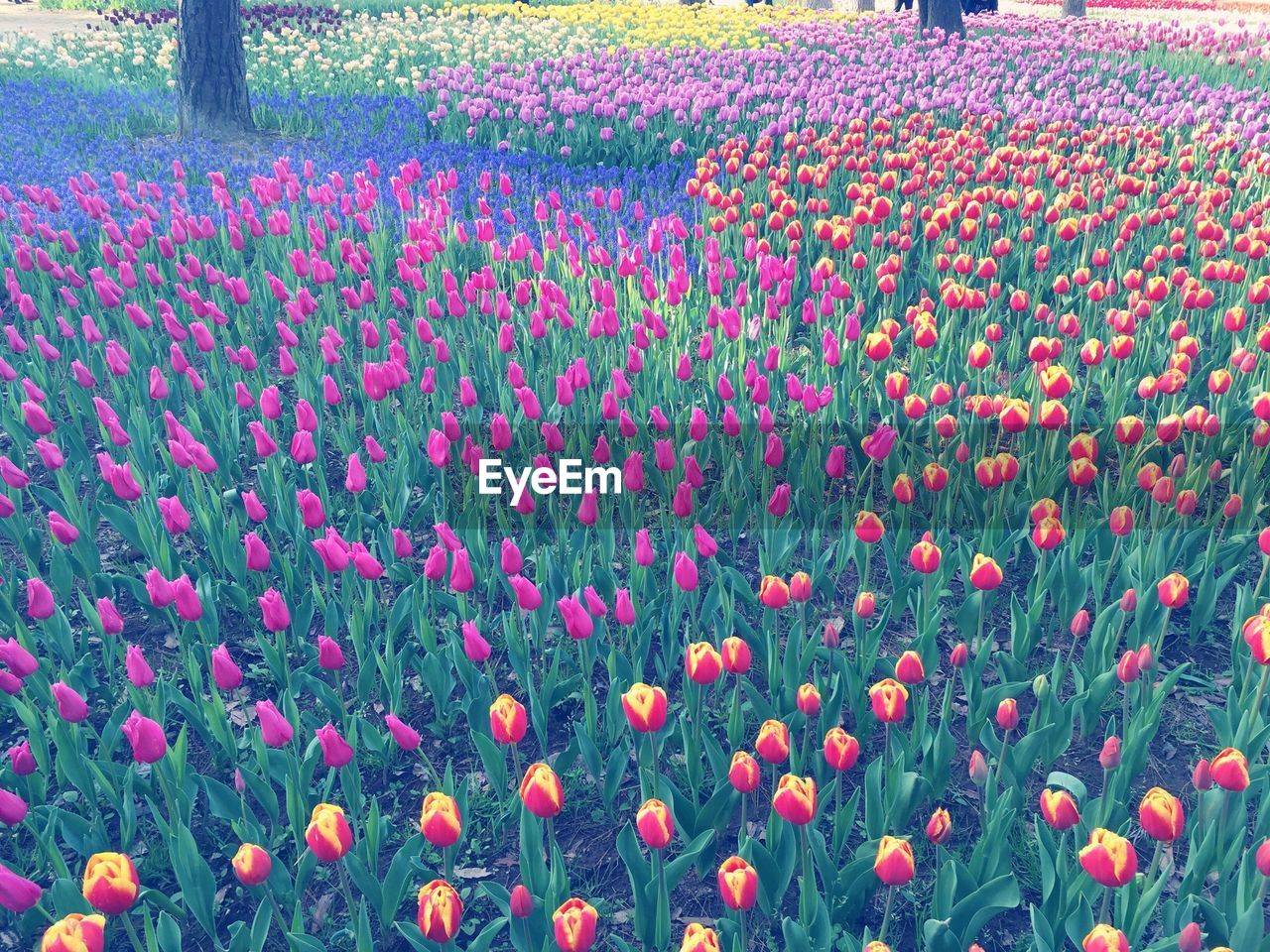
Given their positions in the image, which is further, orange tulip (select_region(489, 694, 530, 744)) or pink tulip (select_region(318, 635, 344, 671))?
pink tulip (select_region(318, 635, 344, 671))

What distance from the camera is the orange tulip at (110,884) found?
6.41ft

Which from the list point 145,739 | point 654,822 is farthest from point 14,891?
point 654,822

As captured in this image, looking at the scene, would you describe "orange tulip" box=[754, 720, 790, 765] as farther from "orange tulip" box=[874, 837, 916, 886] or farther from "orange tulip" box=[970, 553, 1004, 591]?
"orange tulip" box=[970, 553, 1004, 591]

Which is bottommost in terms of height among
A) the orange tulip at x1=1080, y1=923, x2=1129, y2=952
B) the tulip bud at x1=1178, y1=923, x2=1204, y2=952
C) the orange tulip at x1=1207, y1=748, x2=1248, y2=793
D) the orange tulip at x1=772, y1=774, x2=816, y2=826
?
the tulip bud at x1=1178, y1=923, x2=1204, y2=952

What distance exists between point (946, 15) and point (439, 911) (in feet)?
57.8

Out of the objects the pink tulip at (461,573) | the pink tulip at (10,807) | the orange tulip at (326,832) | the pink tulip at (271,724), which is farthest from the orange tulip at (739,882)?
the pink tulip at (10,807)

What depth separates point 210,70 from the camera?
32.3ft

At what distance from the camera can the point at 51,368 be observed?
536cm

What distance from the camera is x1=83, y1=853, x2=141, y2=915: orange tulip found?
1955mm

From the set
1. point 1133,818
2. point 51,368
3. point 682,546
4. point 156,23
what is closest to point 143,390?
point 51,368

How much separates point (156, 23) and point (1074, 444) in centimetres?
2116

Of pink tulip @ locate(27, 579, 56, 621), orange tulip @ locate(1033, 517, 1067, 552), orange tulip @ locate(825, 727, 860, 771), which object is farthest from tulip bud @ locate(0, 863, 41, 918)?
orange tulip @ locate(1033, 517, 1067, 552)

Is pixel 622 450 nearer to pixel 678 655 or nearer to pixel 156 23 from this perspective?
pixel 678 655

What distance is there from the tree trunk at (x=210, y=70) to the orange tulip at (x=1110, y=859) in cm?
1038
